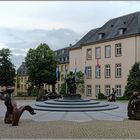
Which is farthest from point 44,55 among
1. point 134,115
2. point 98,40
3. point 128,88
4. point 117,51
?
point 134,115

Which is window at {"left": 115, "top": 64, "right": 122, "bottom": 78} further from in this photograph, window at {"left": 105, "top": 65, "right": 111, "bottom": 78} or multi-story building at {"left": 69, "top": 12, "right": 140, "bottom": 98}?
window at {"left": 105, "top": 65, "right": 111, "bottom": 78}

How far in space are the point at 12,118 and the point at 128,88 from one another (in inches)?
1349

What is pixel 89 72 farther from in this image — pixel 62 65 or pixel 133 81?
pixel 62 65

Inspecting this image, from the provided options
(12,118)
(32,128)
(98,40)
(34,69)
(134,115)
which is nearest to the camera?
(32,128)

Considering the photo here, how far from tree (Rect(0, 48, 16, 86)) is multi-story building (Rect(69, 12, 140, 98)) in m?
14.7

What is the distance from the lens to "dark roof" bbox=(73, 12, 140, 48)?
53.0m

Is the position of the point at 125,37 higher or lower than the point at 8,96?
higher

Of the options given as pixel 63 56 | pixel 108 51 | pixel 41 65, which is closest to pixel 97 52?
pixel 108 51

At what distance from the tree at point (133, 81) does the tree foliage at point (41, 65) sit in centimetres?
2353

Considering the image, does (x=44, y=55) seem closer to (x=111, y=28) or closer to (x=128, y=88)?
(x=111, y=28)

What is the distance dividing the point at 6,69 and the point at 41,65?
7360mm

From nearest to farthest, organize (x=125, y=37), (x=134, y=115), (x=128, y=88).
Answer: (x=134, y=115) → (x=128, y=88) → (x=125, y=37)

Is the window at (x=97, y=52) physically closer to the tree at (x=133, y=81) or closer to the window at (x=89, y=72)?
the window at (x=89, y=72)

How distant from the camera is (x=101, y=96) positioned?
175ft
